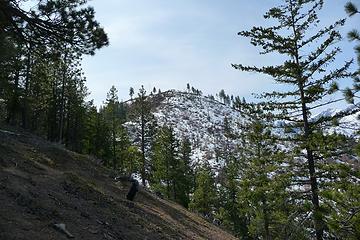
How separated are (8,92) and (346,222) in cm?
3197

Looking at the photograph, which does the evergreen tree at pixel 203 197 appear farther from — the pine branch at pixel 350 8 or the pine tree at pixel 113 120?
the pine branch at pixel 350 8

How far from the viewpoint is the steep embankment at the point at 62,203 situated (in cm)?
1202

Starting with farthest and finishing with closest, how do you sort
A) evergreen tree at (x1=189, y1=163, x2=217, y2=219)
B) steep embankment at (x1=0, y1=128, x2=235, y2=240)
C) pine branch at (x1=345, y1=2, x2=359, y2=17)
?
evergreen tree at (x1=189, y1=163, x2=217, y2=219) < steep embankment at (x1=0, y1=128, x2=235, y2=240) < pine branch at (x1=345, y1=2, x2=359, y2=17)

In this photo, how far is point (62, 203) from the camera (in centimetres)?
1526

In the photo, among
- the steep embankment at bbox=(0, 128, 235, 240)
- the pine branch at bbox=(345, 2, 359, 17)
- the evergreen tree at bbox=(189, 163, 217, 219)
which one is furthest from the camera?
the evergreen tree at bbox=(189, 163, 217, 219)

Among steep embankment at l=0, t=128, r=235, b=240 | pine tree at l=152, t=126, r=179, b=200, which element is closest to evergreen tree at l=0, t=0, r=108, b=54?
steep embankment at l=0, t=128, r=235, b=240

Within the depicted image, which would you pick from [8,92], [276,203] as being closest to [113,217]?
[276,203]

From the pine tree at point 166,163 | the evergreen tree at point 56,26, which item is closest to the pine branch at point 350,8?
the evergreen tree at point 56,26

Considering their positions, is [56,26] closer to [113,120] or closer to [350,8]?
[350,8]

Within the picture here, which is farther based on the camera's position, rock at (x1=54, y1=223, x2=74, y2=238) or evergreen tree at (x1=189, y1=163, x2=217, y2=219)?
evergreen tree at (x1=189, y1=163, x2=217, y2=219)

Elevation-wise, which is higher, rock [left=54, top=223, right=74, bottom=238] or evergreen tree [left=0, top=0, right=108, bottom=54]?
evergreen tree [left=0, top=0, right=108, bottom=54]

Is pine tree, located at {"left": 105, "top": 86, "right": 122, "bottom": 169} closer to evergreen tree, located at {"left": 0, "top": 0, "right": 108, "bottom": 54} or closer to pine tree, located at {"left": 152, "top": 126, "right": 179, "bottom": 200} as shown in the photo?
pine tree, located at {"left": 152, "top": 126, "right": 179, "bottom": 200}

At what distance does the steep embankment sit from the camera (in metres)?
12.0

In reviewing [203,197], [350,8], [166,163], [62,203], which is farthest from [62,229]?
[203,197]
